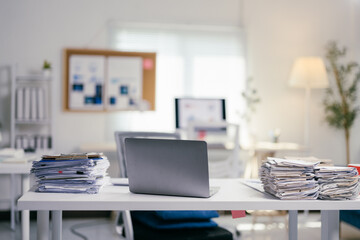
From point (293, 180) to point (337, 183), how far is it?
0.16m

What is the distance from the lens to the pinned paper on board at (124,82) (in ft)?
16.1

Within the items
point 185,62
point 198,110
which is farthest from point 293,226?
point 185,62

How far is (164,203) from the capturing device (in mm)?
1558

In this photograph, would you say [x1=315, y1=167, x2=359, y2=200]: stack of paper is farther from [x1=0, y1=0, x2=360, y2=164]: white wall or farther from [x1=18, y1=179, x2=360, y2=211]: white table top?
[x1=0, y1=0, x2=360, y2=164]: white wall

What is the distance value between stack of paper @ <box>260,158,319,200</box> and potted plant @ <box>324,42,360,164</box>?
355 centimetres

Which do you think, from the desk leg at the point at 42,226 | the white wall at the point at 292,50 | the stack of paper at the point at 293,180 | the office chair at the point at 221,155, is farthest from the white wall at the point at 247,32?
the stack of paper at the point at 293,180

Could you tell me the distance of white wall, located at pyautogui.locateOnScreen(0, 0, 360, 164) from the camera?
4.76 metres

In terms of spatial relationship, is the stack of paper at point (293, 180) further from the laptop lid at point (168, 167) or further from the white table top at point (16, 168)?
the white table top at point (16, 168)

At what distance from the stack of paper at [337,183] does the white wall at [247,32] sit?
340cm

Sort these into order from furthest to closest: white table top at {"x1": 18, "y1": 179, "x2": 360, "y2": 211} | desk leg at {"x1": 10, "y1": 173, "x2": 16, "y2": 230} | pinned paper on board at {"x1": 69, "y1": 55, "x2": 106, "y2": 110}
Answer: pinned paper on board at {"x1": 69, "y1": 55, "x2": 106, "y2": 110} → desk leg at {"x1": 10, "y1": 173, "x2": 16, "y2": 230} → white table top at {"x1": 18, "y1": 179, "x2": 360, "y2": 211}

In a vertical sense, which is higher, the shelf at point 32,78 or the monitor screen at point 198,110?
the shelf at point 32,78

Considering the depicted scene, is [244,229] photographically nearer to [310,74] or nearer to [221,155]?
[221,155]

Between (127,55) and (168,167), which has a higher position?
(127,55)

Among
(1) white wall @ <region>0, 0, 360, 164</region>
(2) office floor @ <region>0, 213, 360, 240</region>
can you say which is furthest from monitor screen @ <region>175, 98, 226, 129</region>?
(2) office floor @ <region>0, 213, 360, 240</region>
